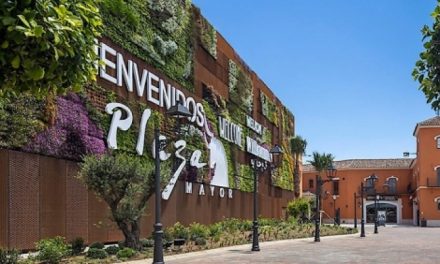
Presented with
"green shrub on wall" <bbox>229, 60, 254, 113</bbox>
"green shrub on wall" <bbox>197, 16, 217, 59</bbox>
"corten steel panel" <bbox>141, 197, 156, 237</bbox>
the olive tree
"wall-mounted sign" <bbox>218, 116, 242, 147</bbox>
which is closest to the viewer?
the olive tree

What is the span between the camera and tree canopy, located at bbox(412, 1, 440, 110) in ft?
21.4

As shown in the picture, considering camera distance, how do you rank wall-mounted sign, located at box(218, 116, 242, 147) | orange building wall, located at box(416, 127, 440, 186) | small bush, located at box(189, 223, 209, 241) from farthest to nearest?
orange building wall, located at box(416, 127, 440, 186) → wall-mounted sign, located at box(218, 116, 242, 147) → small bush, located at box(189, 223, 209, 241)

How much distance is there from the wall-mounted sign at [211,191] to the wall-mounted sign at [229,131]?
347 cm

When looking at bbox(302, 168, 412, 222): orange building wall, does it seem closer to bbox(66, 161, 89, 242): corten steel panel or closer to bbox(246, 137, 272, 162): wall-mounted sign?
bbox(246, 137, 272, 162): wall-mounted sign

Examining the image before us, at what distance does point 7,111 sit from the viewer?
Result: 60.2 ft

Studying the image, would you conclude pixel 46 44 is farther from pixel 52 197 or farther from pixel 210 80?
pixel 210 80

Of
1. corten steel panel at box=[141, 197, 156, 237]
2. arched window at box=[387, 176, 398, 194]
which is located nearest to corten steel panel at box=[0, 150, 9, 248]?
corten steel panel at box=[141, 197, 156, 237]

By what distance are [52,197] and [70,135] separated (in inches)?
95.8

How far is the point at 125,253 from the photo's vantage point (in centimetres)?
1920

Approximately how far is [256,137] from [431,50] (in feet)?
137

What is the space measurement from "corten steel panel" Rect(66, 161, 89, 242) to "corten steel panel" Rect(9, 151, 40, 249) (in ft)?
5.80

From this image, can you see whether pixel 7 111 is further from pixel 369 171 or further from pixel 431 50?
pixel 369 171

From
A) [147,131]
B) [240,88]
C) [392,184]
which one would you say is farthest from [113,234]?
[392,184]

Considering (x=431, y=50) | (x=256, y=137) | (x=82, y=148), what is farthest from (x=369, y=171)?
(x=431, y=50)
